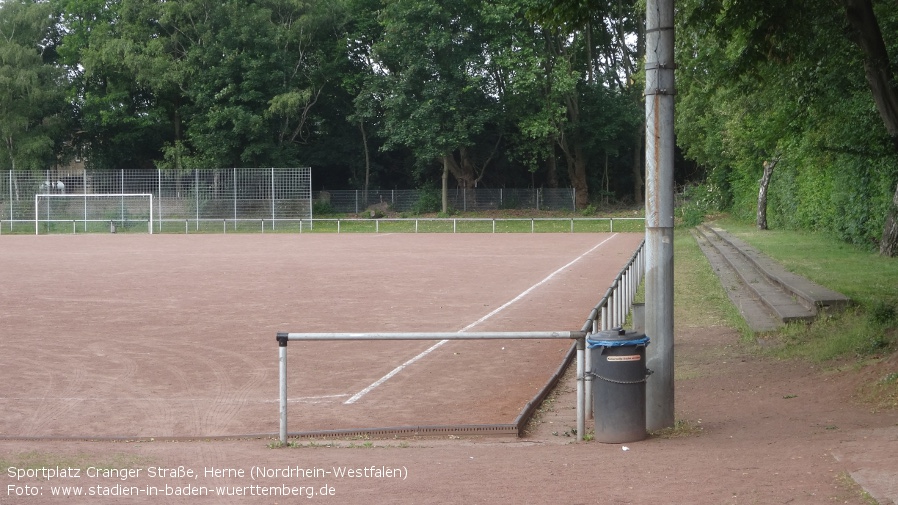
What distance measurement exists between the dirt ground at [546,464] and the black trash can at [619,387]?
158 mm

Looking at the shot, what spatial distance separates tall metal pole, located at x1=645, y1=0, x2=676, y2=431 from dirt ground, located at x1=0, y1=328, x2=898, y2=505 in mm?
400

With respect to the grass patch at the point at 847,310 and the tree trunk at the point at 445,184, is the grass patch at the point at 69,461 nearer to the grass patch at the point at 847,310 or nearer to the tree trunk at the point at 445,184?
the grass patch at the point at 847,310

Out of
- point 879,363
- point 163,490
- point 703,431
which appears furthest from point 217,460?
point 879,363

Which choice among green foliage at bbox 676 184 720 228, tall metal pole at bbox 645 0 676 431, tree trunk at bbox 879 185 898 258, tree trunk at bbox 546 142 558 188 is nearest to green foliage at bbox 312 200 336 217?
tree trunk at bbox 546 142 558 188

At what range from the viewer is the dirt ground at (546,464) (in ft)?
20.0

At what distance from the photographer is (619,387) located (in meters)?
7.76

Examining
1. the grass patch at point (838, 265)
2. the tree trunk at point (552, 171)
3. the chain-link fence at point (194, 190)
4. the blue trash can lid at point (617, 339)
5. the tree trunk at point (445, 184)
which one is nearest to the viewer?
the blue trash can lid at point (617, 339)

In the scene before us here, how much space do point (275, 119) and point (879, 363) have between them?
5356 cm

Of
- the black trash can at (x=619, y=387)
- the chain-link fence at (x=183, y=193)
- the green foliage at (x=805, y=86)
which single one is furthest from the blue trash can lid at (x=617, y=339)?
the chain-link fence at (x=183, y=193)

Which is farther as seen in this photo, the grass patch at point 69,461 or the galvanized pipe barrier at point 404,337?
the galvanized pipe barrier at point 404,337

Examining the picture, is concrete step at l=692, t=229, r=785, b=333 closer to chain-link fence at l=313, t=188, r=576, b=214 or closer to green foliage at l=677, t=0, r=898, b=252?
green foliage at l=677, t=0, r=898, b=252

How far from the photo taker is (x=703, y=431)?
8227mm

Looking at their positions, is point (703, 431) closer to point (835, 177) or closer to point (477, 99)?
point (835, 177)

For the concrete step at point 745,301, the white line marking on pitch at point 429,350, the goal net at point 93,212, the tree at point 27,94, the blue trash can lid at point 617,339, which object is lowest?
the white line marking on pitch at point 429,350
